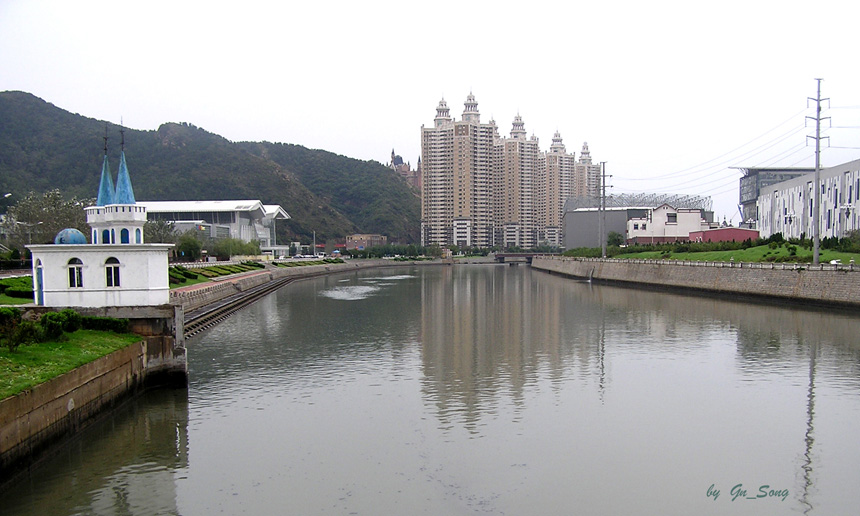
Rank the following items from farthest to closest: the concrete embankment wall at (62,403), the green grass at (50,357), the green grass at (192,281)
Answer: the green grass at (192,281) < the green grass at (50,357) < the concrete embankment wall at (62,403)

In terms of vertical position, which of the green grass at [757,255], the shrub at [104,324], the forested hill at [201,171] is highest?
the forested hill at [201,171]

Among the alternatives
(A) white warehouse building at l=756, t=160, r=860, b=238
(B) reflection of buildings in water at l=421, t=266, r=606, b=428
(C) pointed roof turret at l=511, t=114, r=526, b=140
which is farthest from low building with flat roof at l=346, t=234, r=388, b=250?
(B) reflection of buildings in water at l=421, t=266, r=606, b=428

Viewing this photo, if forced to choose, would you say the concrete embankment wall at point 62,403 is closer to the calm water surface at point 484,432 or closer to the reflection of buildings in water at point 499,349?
the calm water surface at point 484,432

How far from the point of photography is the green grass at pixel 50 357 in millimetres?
11281

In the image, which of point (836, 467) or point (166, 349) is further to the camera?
point (166, 349)

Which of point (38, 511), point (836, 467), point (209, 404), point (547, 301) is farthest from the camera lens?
point (547, 301)

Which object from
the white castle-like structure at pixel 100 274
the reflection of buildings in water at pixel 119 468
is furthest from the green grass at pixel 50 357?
the reflection of buildings in water at pixel 119 468

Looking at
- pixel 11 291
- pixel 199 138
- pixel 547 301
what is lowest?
pixel 547 301

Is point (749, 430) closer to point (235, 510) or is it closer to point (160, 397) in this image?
point (235, 510)

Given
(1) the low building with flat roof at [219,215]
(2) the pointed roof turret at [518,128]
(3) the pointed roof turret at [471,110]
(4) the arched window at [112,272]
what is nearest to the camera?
(4) the arched window at [112,272]

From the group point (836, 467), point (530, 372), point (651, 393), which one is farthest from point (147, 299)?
point (836, 467)

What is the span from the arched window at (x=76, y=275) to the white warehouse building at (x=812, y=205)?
51216 millimetres

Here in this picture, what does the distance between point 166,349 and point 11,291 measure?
899 cm

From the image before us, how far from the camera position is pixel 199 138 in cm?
16412
